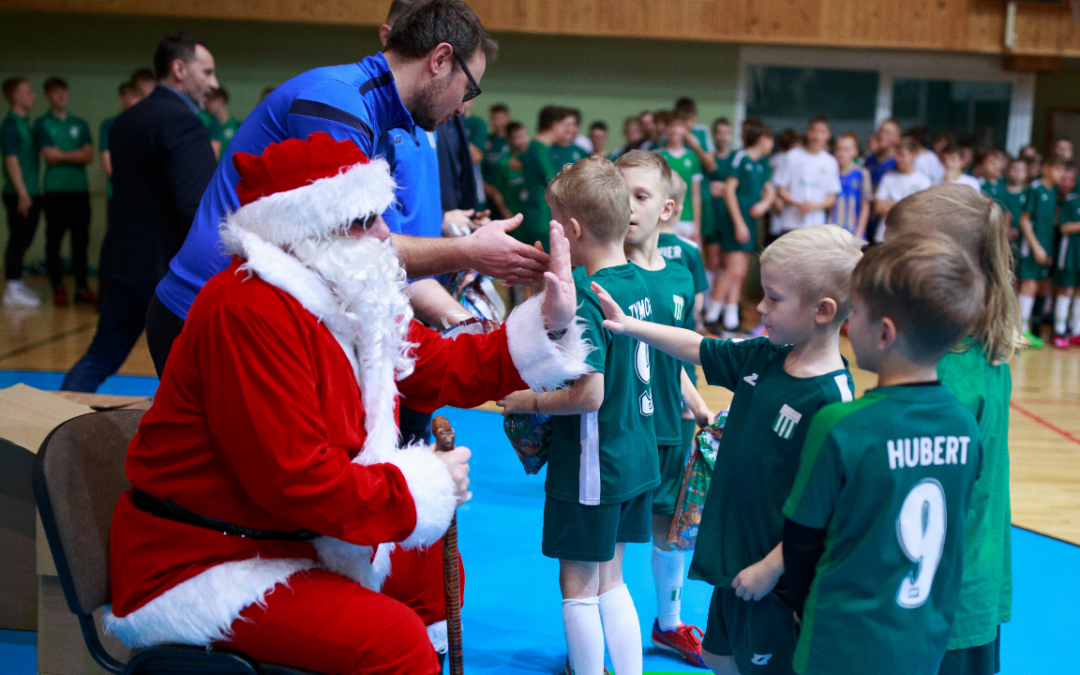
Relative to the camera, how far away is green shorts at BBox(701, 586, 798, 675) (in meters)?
1.66

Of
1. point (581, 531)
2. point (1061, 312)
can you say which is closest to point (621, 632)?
point (581, 531)

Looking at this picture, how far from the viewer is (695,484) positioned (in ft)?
7.25

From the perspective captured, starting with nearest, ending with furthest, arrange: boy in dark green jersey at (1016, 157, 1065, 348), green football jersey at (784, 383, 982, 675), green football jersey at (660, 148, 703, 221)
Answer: green football jersey at (784, 383, 982, 675)
green football jersey at (660, 148, 703, 221)
boy in dark green jersey at (1016, 157, 1065, 348)

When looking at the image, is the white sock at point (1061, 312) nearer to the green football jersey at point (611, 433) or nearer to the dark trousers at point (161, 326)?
the green football jersey at point (611, 433)

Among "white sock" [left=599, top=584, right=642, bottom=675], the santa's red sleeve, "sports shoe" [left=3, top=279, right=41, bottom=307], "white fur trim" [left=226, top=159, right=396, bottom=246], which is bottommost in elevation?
"sports shoe" [left=3, top=279, right=41, bottom=307]

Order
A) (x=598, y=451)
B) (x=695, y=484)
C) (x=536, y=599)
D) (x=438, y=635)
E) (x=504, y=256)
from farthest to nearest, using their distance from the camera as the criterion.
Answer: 1. (x=536, y=599)
2. (x=695, y=484)
3. (x=598, y=451)
4. (x=504, y=256)
5. (x=438, y=635)

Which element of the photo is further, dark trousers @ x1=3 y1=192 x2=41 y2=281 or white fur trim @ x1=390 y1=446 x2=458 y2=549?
dark trousers @ x1=3 y1=192 x2=41 y2=281

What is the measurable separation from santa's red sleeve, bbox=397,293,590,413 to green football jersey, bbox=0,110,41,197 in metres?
7.83

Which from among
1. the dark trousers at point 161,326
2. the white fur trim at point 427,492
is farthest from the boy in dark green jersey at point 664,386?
the dark trousers at point 161,326

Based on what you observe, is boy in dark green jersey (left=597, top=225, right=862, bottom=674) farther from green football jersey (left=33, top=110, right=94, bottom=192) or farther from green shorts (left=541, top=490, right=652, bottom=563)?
Answer: green football jersey (left=33, top=110, right=94, bottom=192)

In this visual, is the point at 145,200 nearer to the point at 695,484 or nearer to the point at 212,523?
the point at 212,523

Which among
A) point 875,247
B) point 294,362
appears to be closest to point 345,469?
point 294,362

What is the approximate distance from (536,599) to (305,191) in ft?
5.95

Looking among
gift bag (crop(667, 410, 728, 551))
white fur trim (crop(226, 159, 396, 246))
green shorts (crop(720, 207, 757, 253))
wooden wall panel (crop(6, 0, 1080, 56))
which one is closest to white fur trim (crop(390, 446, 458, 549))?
white fur trim (crop(226, 159, 396, 246))
